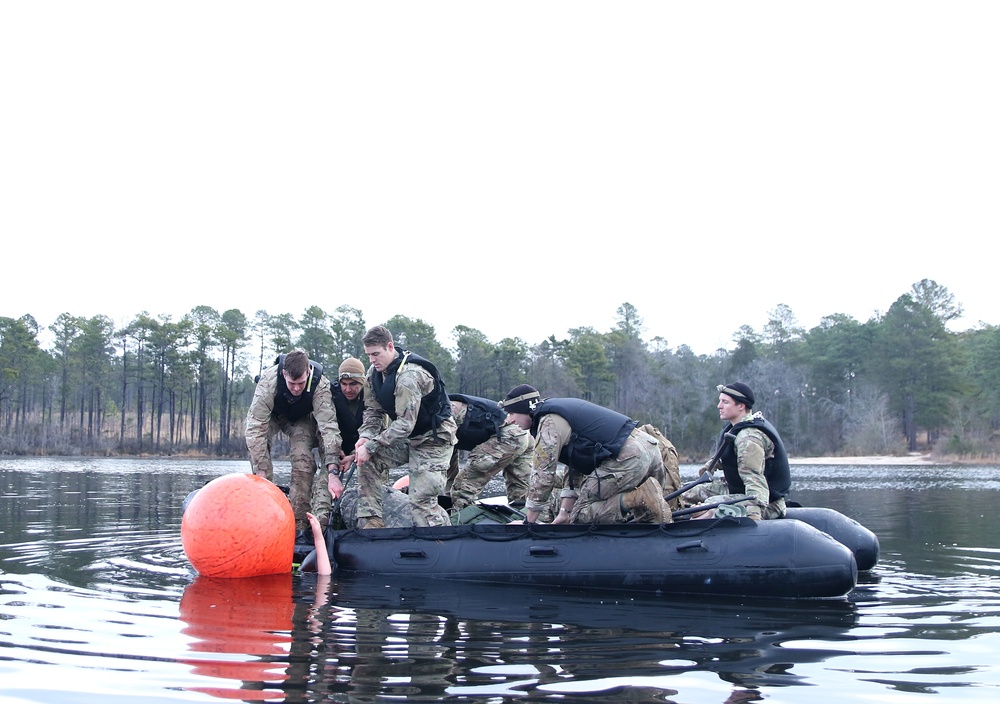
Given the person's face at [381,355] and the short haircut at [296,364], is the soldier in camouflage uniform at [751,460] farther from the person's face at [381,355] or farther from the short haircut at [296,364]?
the short haircut at [296,364]

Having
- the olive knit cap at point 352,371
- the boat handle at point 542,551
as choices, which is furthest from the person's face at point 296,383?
the boat handle at point 542,551

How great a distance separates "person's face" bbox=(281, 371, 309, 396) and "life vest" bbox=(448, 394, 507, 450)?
5.25ft

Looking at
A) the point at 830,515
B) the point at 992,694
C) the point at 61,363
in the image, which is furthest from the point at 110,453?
the point at 992,694

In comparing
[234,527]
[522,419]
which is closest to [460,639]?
[522,419]

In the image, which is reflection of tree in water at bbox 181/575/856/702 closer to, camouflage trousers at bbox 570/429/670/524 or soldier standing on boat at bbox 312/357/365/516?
camouflage trousers at bbox 570/429/670/524

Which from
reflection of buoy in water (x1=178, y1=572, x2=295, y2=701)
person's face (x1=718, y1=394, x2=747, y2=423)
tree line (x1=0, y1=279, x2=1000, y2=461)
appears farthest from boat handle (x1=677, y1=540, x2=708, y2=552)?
tree line (x1=0, y1=279, x2=1000, y2=461)

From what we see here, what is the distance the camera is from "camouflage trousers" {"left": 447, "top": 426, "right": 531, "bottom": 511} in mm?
10336

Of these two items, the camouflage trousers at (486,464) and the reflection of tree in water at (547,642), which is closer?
the reflection of tree in water at (547,642)

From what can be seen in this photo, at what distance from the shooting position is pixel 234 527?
8.19 metres

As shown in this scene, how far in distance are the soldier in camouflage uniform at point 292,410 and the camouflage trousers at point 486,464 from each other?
1.34m

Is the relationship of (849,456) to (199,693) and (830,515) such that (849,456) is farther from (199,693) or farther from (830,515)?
(199,693)

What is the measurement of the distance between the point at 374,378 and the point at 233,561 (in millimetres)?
2156

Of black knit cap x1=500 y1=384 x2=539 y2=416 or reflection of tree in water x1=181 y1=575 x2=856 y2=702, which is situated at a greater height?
black knit cap x1=500 y1=384 x2=539 y2=416

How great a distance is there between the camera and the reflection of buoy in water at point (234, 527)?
8.19 metres
